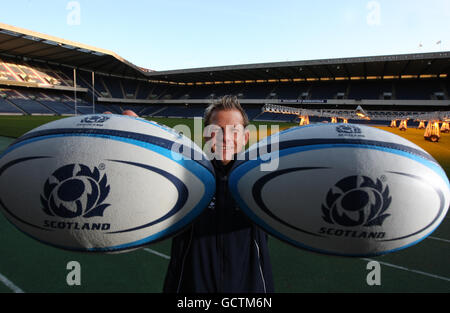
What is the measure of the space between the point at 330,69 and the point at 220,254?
151ft

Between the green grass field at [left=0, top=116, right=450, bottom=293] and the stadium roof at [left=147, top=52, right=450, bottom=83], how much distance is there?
38454 millimetres

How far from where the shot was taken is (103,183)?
50.4 inches

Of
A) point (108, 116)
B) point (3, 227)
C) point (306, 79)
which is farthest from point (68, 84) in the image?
point (108, 116)

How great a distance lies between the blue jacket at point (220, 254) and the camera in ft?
4.83

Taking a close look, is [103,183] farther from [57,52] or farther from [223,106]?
[57,52]

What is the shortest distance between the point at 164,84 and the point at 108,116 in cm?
6422

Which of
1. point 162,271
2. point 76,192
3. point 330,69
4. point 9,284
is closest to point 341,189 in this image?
point 76,192

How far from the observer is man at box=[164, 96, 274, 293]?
1.47 meters

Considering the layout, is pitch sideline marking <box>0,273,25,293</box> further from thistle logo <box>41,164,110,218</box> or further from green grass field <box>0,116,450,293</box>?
thistle logo <box>41,164,110,218</box>

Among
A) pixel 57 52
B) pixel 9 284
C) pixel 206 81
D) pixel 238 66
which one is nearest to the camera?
pixel 9 284

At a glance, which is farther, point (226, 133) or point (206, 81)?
point (206, 81)

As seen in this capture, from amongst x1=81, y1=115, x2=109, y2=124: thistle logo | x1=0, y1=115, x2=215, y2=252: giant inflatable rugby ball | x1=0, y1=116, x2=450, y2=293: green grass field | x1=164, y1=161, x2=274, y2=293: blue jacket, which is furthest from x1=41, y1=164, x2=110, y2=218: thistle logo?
x1=0, y1=116, x2=450, y2=293: green grass field

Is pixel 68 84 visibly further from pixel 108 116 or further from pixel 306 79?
pixel 108 116
